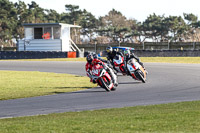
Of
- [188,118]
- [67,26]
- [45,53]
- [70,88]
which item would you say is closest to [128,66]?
[70,88]

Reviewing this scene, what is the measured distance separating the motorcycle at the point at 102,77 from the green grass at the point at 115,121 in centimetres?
470

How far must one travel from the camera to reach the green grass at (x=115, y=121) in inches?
316

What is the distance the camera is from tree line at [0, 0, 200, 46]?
A: 3260 inches

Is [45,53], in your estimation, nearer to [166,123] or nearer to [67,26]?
[67,26]

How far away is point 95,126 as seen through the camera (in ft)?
27.5

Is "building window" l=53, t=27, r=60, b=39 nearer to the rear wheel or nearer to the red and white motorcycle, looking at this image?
the red and white motorcycle

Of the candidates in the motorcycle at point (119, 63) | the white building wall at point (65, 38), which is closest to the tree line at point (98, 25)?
the white building wall at point (65, 38)

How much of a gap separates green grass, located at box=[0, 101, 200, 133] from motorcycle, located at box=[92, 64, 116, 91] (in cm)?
470

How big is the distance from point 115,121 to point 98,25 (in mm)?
90023

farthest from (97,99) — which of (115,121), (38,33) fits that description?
(38,33)

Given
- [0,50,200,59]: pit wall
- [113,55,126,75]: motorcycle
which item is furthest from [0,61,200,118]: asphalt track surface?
[0,50,200,59]: pit wall

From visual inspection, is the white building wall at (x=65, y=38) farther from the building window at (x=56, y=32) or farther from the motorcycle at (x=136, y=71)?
the motorcycle at (x=136, y=71)

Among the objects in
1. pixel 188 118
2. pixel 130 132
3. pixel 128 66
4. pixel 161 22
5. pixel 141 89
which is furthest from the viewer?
pixel 161 22

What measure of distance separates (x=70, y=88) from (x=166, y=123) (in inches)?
367
